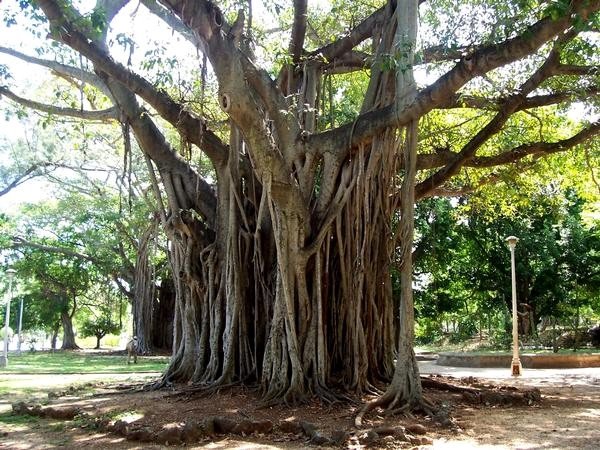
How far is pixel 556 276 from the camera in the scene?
840 inches

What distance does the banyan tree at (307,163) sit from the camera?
6.51 metres

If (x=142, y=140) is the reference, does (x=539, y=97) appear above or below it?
above

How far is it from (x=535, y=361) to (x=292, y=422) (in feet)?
34.5

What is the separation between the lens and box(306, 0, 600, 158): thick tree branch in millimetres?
6055

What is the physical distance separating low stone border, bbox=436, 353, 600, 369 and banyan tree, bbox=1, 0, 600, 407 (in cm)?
682

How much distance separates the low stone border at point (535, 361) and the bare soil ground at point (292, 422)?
6.95 metres

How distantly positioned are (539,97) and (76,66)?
6994 millimetres

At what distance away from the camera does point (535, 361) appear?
1442 cm

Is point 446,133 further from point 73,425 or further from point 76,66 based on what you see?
point 73,425

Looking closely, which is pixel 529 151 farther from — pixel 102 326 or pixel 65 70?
pixel 102 326

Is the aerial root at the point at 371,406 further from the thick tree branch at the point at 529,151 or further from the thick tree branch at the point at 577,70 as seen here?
the thick tree branch at the point at 577,70

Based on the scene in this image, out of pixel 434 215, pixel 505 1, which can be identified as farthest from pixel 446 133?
pixel 434 215

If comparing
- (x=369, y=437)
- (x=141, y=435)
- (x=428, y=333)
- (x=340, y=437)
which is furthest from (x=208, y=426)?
(x=428, y=333)

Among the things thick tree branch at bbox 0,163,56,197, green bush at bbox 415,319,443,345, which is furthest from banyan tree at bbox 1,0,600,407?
green bush at bbox 415,319,443,345
